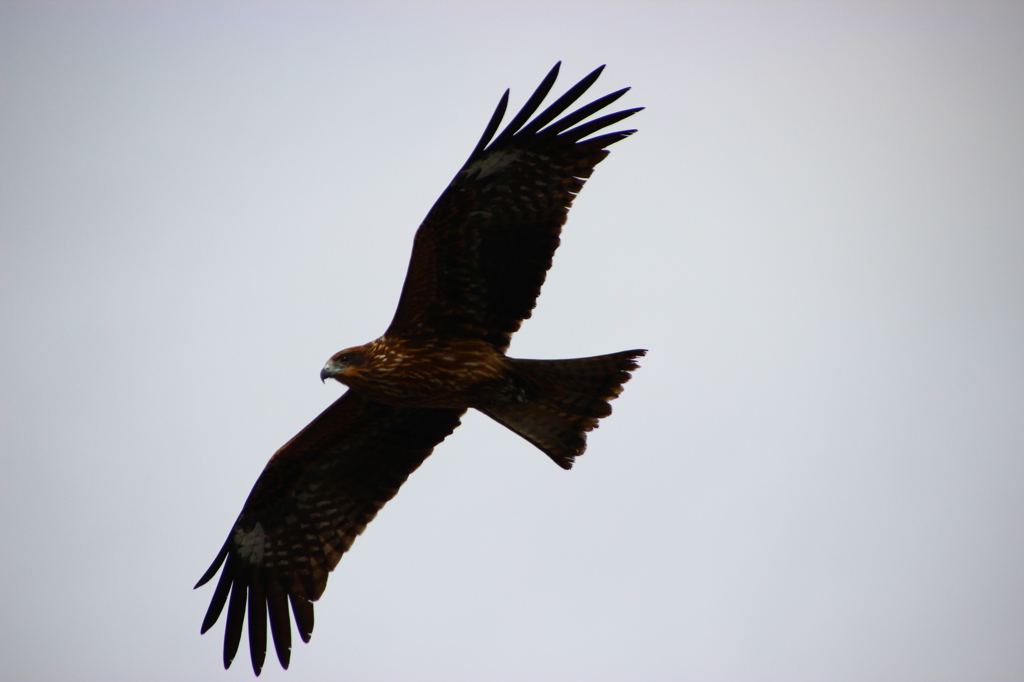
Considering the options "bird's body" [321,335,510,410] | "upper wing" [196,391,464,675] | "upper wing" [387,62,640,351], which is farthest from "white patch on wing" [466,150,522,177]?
"upper wing" [196,391,464,675]

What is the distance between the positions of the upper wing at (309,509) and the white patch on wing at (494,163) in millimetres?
2313

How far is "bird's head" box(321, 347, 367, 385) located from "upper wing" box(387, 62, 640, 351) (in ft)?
1.51

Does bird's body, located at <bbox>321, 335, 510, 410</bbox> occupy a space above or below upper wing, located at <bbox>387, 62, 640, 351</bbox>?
below

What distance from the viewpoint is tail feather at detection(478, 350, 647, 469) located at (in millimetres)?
7758

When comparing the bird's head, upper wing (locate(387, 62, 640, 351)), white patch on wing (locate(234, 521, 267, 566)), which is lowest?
white patch on wing (locate(234, 521, 267, 566))

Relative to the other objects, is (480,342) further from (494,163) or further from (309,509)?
(309,509)

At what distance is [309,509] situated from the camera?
348 inches

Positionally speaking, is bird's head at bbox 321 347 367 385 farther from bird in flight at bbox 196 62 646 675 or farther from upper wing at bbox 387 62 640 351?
upper wing at bbox 387 62 640 351

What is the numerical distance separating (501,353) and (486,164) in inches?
59.6

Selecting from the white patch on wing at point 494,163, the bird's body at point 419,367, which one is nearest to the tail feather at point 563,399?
the bird's body at point 419,367

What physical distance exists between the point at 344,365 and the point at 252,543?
2197 mm

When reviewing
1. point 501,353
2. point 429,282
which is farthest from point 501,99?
point 501,353

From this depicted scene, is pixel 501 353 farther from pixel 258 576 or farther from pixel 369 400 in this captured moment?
pixel 258 576

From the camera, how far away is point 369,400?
8.15 m
